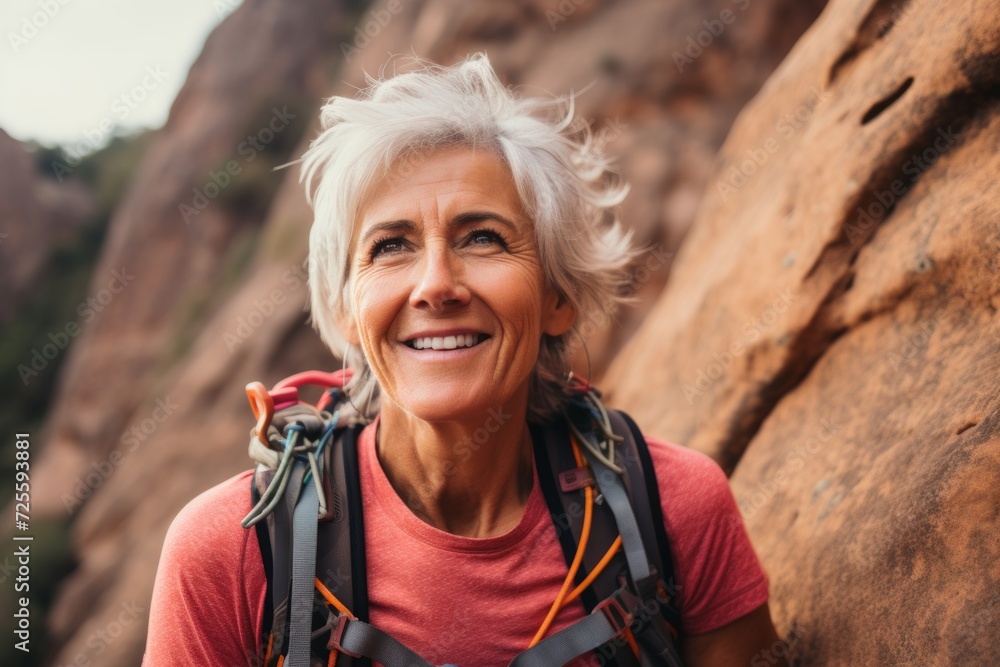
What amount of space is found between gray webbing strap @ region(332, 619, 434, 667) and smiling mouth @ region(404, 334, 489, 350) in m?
0.75

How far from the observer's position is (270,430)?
2352 mm

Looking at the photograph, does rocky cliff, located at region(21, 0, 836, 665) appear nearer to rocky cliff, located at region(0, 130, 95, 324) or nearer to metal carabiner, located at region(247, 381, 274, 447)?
rocky cliff, located at region(0, 130, 95, 324)

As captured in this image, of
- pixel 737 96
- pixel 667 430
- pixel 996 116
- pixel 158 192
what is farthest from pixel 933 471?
pixel 158 192

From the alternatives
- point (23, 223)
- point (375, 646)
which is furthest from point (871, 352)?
point (23, 223)

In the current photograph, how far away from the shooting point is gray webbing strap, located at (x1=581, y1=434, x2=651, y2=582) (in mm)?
2281

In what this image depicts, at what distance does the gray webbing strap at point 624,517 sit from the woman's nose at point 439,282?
669 millimetres

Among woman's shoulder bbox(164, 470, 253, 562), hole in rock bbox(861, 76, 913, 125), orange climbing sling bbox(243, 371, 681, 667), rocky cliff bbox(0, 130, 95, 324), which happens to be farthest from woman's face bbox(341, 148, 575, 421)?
rocky cliff bbox(0, 130, 95, 324)

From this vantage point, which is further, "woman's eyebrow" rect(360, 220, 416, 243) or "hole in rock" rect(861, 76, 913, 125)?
"hole in rock" rect(861, 76, 913, 125)

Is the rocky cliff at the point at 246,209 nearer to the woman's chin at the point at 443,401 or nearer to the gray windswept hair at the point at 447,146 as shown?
the gray windswept hair at the point at 447,146

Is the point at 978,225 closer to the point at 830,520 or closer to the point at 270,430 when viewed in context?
the point at 830,520

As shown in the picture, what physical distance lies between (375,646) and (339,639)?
0.31 ft

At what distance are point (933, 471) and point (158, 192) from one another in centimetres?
1678

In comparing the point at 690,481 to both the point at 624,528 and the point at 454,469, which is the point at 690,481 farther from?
the point at 454,469

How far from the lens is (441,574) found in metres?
2.28
